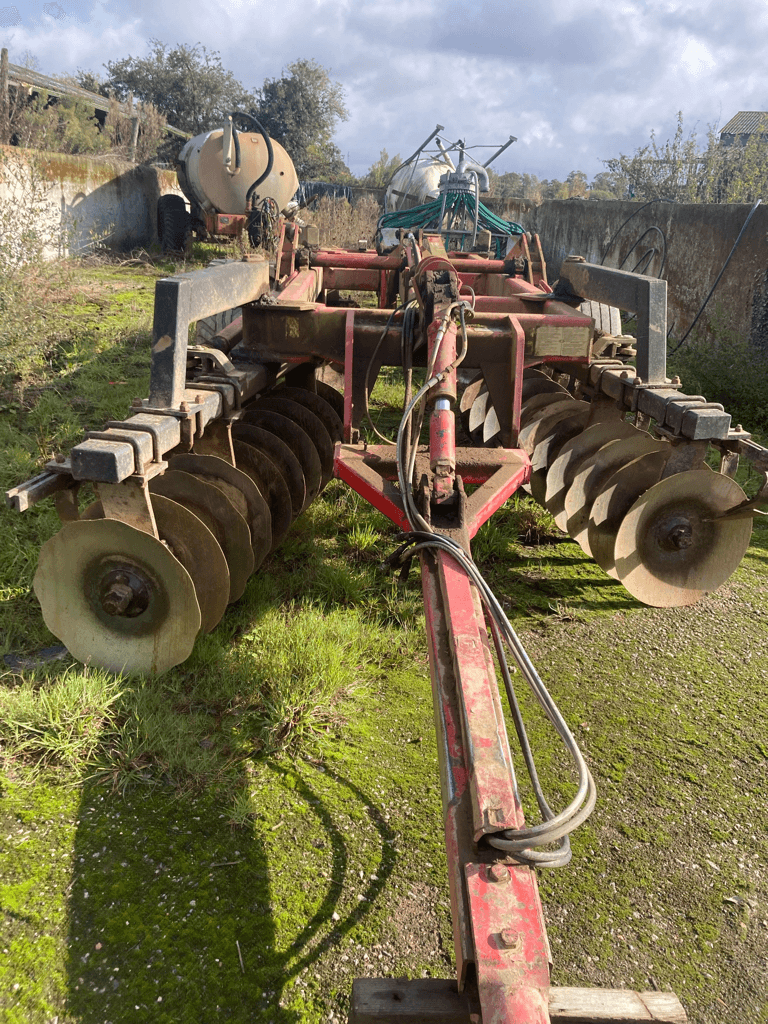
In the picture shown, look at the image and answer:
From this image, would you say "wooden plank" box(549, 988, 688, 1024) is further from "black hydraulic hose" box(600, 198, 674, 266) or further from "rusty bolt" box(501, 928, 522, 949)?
"black hydraulic hose" box(600, 198, 674, 266)

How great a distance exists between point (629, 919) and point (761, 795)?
0.74 meters

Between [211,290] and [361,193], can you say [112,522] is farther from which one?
[361,193]

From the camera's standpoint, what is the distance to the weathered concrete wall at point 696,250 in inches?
263

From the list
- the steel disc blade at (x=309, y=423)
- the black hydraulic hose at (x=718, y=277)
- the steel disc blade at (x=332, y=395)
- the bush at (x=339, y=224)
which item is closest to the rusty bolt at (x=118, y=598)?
the steel disc blade at (x=309, y=423)

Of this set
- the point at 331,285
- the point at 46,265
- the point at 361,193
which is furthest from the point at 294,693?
the point at 361,193

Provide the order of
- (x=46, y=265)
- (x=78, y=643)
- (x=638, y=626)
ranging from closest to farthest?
(x=78, y=643), (x=638, y=626), (x=46, y=265)

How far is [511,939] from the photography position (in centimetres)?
117

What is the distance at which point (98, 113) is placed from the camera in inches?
750

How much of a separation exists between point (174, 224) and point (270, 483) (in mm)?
10219

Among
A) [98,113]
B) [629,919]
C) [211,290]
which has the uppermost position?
[98,113]

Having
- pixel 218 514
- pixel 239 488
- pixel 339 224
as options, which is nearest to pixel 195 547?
pixel 218 514

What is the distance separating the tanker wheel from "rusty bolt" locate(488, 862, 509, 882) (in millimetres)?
12230

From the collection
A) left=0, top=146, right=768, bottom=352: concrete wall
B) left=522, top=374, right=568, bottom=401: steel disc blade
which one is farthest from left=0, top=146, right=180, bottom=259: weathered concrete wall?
left=522, top=374, right=568, bottom=401: steel disc blade

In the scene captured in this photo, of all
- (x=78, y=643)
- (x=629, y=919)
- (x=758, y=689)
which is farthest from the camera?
(x=758, y=689)
